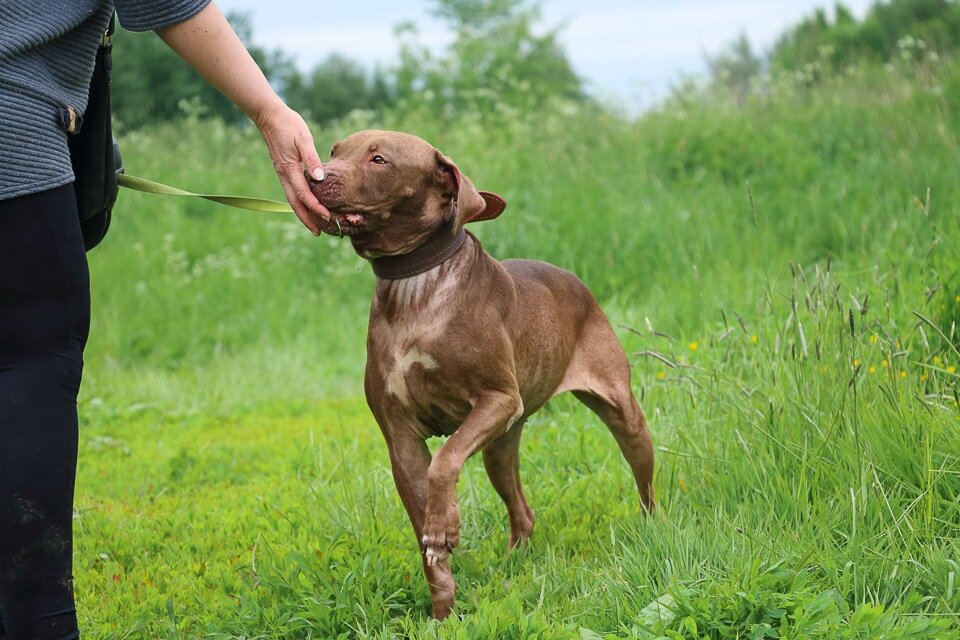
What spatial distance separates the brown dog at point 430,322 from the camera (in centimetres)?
337

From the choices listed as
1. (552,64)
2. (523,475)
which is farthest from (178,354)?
(552,64)

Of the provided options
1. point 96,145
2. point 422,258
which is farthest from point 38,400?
point 422,258

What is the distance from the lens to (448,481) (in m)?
3.28

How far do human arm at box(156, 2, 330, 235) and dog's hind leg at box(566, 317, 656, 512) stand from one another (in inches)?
50.6

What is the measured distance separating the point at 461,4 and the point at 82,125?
36.5 metres

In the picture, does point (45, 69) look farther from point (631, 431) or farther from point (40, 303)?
point (631, 431)

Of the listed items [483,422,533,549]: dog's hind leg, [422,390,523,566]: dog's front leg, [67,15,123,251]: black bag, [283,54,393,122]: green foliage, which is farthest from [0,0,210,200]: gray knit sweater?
[283,54,393,122]: green foliage

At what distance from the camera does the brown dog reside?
133 inches

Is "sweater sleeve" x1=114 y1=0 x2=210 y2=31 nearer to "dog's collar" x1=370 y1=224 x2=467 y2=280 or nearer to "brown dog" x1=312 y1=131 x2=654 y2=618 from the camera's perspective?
"brown dog" x1=312 y1=131 x2=654 y2=618

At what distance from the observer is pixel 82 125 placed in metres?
3.18

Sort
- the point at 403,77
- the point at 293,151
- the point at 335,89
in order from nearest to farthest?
1. the point at 293,151
2. the point at 403,77
3. the point at 335,89

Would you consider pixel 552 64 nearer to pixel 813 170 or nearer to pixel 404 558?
pixel 813 170

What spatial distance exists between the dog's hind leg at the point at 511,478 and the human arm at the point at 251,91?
1.21 meters

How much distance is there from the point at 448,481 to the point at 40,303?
1.26 m
